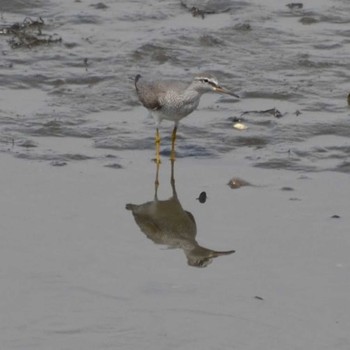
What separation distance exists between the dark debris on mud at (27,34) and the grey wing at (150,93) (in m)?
2.88

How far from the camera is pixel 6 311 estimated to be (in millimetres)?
7805

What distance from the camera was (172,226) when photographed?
966 centimetres

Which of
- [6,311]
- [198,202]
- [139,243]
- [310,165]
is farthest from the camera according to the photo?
[310,165]

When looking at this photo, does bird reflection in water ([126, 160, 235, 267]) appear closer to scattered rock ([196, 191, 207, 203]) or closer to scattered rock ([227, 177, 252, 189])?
scattered rock ([196, 191, 207, 203])

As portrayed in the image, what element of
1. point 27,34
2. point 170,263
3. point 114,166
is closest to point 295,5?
point 27,34

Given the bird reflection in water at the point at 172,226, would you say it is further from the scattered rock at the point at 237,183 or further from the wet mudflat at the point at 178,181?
the scattered rock at the point at 237,183

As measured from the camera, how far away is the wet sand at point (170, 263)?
7.64 metres

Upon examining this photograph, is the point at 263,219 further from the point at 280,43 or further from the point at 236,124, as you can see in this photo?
the point at 280,43

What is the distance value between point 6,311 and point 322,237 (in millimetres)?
2605

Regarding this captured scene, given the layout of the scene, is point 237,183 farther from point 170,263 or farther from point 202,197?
point 170,263

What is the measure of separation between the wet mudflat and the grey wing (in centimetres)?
44

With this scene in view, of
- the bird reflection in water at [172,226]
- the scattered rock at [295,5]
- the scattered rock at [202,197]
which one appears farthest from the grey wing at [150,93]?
the scattered rock at [295,5]

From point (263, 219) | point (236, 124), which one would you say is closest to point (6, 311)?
point (263, 219)

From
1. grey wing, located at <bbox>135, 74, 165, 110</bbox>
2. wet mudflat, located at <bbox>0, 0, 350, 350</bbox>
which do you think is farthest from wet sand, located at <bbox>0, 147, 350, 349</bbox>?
grey wing, located at <bbox>135, 74, 165, 110</bbox>
